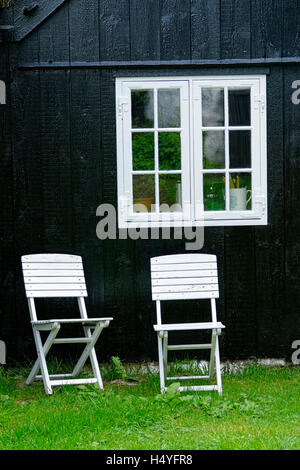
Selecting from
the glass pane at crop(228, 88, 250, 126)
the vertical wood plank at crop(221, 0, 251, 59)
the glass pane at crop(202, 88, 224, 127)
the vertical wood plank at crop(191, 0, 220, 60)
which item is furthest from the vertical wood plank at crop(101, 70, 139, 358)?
the vertical wood plank at crop(221, 0, 251, 59)

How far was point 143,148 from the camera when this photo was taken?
650cm

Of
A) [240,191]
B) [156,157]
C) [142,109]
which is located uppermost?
[142,109]

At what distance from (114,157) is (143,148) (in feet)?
0.86

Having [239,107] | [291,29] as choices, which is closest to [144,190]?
[239,107]

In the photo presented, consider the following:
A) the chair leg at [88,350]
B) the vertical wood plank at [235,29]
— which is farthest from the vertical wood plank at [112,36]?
the chair leg at [88,350]

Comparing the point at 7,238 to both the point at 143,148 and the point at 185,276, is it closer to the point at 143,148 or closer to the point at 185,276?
the point at 143,148

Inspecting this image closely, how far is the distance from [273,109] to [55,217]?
2.10m

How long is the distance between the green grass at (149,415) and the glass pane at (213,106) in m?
2.19

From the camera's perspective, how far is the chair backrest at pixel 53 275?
6.08m

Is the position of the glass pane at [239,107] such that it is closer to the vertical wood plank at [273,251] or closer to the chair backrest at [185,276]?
the vertical wood plank at [273,251]

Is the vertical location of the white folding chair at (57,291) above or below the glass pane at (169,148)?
below

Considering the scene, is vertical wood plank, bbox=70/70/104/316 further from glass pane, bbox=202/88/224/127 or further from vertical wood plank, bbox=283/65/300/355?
vertical wood plank, bbox=283/65/300/355
